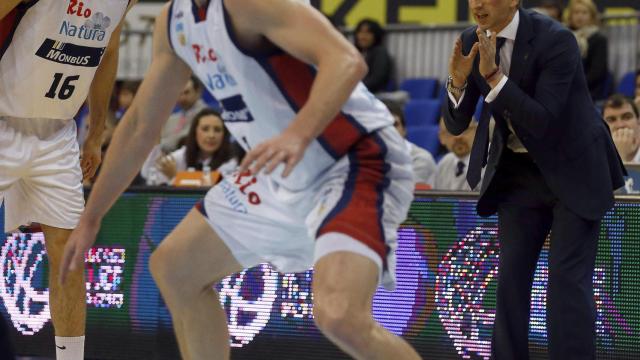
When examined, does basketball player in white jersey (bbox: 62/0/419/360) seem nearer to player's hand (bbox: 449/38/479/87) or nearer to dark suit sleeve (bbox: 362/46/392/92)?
player's hand (bbox: 449/38/479/87)

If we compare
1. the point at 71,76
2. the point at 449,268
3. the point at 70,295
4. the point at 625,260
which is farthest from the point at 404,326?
the point at 71,76

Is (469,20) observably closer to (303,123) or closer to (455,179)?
(455,179)

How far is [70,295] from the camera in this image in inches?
179

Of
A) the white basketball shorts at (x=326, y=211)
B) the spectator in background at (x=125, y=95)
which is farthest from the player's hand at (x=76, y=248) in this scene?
the spectator in background at (x=125, y=95)

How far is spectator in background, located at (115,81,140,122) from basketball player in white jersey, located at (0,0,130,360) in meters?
5.23

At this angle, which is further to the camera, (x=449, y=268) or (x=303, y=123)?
(x=449, y=268)

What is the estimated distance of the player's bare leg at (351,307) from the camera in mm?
3020

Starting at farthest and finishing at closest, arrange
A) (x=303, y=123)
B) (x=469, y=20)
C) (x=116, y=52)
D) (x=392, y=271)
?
(x=469, y=20) < (x=116, y=52) < (x=392, y=271) < (x=303, y=123)

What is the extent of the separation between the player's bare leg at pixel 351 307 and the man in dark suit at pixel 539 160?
4.41 feet

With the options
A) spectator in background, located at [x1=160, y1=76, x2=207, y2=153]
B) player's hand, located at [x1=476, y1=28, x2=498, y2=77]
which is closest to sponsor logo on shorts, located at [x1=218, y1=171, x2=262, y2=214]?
player's hand, located at [x1=476, y1=28, x2=498, y2=77]

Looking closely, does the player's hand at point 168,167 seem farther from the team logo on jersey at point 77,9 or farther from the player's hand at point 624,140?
the team logo on jersey at point 77,9

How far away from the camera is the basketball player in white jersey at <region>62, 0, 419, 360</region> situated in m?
3.02

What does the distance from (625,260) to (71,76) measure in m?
2.78

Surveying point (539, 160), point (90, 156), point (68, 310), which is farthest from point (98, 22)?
point (539, 160)
